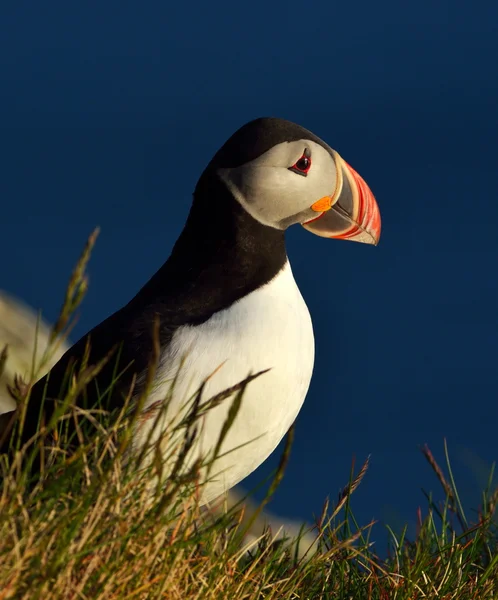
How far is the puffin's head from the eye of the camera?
4.73 meters

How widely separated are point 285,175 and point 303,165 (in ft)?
0.46

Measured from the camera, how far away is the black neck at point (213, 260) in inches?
178

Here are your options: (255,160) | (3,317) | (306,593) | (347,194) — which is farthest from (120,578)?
(3,317)

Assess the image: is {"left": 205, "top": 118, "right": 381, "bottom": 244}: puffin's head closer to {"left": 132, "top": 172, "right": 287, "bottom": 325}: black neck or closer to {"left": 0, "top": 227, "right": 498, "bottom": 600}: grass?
{"left": 132, "top": 172, "right": 287, "bottom": 325}: black neck

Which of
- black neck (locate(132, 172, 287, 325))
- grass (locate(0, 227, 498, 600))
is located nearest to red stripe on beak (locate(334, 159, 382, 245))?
black neck (locate(132, 172, 287, 325))

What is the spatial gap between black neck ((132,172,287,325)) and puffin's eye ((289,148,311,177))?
12.6 inches

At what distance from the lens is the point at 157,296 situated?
462cm

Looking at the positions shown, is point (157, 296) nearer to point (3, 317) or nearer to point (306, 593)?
point (306, 593)

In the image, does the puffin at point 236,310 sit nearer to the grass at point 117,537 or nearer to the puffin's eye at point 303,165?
the puffin's eye at point 303,165

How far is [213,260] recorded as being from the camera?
463 centimetres

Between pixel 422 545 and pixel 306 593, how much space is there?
67cm

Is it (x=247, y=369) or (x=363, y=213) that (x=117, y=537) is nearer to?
(x=247, y=369)

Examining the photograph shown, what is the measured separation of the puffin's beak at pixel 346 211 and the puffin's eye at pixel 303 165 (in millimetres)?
200

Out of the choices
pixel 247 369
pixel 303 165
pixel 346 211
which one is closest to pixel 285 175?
pixel 303 165
